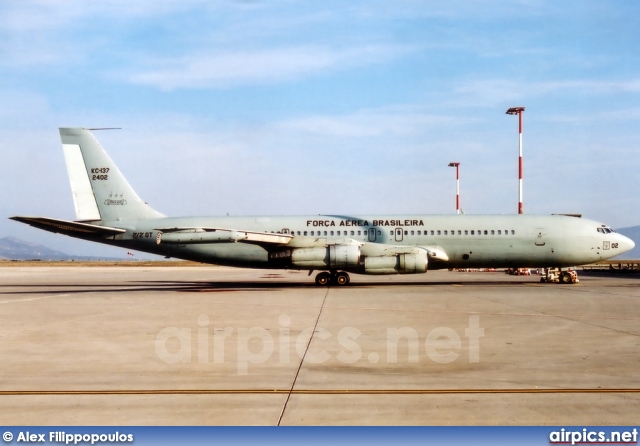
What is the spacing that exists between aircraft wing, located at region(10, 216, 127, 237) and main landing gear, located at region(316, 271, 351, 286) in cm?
1079

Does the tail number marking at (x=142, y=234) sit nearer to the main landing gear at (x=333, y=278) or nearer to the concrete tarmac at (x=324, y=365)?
the main landing gear at (x=333, y=278)

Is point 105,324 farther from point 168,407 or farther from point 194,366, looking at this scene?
point 168,407

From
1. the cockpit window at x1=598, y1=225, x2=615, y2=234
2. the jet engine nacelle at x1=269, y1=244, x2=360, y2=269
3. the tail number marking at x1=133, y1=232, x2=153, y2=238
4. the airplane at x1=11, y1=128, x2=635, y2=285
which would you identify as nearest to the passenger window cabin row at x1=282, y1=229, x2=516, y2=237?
the airplane at x1=11, y1=128, x2=635, y2=285

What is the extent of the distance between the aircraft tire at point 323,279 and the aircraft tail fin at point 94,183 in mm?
10120

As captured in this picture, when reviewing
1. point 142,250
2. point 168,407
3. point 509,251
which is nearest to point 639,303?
point 509,251

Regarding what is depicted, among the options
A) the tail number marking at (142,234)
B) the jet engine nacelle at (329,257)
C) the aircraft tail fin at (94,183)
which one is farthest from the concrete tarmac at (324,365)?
the aircraft tail fin at (94,183)

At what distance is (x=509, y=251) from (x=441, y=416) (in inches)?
1018

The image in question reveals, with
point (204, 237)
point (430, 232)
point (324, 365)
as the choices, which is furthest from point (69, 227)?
point (324, 365)

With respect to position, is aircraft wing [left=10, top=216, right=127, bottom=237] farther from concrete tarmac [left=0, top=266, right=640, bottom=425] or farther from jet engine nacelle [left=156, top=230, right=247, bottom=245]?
concrete tarmac [left=0, top=266, right=640, bottom=425]

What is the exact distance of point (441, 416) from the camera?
6961 millimetres

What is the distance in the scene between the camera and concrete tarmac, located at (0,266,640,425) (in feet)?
23.6

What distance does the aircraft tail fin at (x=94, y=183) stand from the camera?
105 ft

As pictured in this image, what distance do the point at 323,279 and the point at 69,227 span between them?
13.1 m

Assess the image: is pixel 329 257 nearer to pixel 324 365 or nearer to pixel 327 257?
pixel 327 257
